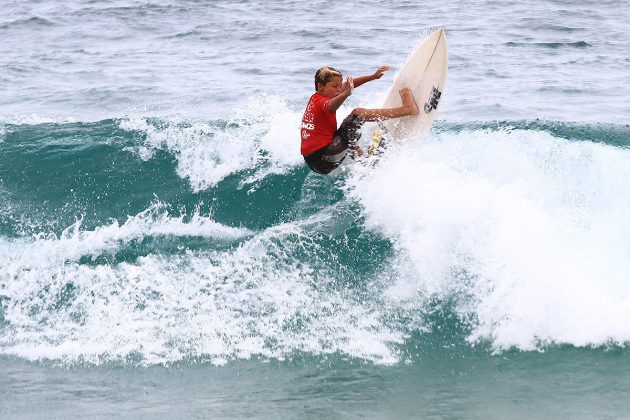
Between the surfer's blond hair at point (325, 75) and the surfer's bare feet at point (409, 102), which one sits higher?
the surfer's blond hair at point (325, 75)

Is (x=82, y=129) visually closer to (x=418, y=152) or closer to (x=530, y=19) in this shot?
(x=418, y=152)

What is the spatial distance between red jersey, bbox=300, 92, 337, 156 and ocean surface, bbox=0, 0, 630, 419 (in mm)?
807

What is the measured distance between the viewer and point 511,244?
25.9 feet

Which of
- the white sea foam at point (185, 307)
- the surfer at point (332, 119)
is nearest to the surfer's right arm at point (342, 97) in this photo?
the surfer at point (332, 119)

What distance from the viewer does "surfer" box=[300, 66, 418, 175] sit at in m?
8.14

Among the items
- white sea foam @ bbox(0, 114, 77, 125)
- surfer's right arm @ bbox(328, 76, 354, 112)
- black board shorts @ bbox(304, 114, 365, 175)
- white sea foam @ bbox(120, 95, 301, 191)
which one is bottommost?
white sea foam @ bbox(0, 114, 77, 125)

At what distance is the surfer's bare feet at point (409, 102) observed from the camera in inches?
347

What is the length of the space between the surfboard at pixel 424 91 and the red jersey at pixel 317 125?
0.71 metres

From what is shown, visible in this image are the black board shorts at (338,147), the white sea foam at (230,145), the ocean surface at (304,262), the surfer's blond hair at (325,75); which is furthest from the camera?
the white sea foam at (230,145)

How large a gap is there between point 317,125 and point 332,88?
39 cm

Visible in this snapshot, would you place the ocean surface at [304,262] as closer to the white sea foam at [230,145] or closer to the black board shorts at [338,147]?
the white sea foam at [230,145]

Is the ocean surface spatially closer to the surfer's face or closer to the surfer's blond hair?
the surfer's face

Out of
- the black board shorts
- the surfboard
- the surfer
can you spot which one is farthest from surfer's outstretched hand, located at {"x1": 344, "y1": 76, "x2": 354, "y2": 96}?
the surfboard

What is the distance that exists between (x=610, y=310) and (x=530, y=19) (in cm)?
1356
